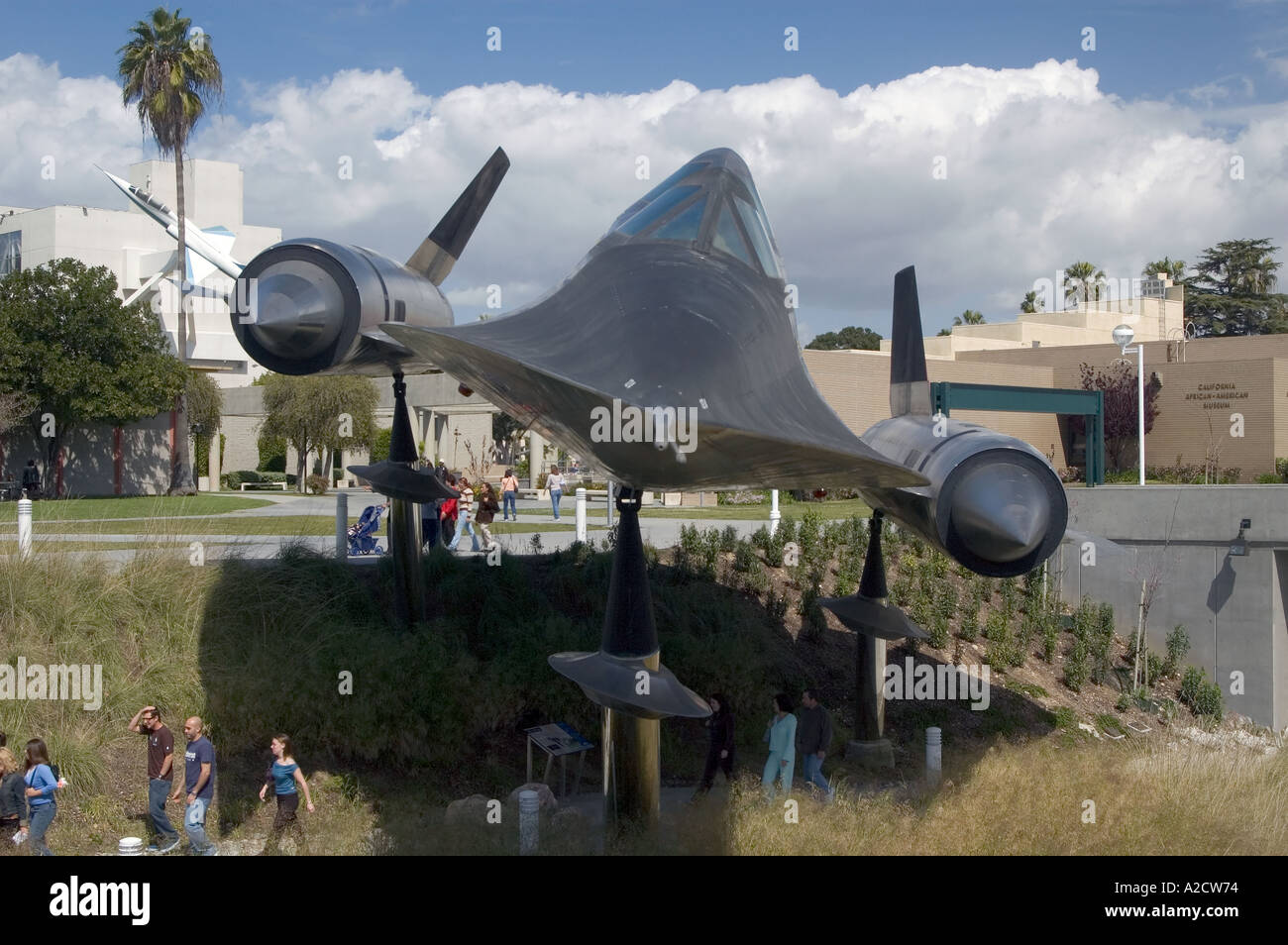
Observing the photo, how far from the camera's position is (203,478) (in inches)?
2117

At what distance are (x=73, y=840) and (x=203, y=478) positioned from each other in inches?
1832

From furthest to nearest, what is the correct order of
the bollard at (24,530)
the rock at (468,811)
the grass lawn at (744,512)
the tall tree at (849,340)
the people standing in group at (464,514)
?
1. the tall tree at (849,340)
2. the grass lawn at (744,512)
3. the people standing in group at (464,514)
4. the bollard at (24,530)
5. the rock at (468,811)

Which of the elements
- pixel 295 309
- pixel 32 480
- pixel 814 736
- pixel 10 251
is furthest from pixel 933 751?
pixel 10 251

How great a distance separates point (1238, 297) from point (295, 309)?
244ft

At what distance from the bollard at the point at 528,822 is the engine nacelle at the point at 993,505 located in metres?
3.74

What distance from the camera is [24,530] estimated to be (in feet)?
44.8

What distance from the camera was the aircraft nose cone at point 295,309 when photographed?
9.54 m

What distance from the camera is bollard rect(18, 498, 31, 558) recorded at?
1318 cm

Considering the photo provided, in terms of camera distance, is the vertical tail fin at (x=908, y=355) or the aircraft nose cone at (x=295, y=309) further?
the vertical tail fin at (x=908, y=355)

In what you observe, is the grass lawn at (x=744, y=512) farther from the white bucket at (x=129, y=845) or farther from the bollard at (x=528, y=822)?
the white bucket at (x=129, y=845)

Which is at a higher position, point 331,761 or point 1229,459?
point 1229,459

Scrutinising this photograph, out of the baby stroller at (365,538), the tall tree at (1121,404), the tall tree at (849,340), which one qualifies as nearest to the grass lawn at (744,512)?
the baby stroller at (365,538)
